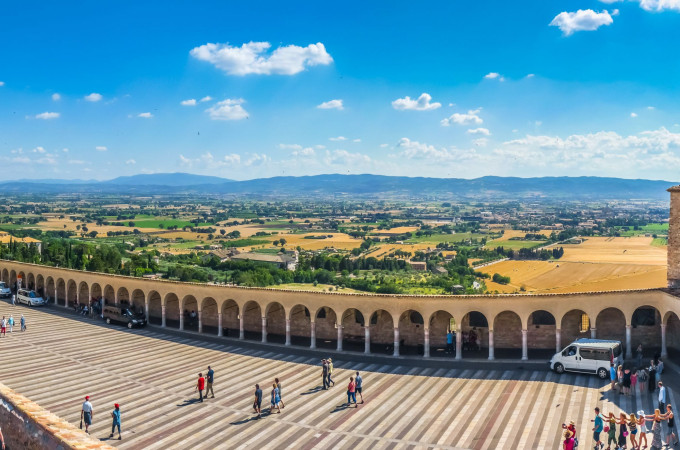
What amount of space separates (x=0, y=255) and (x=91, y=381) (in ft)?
147

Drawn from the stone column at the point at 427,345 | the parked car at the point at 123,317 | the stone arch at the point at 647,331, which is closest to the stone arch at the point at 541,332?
the stone arch at the point at 647,331

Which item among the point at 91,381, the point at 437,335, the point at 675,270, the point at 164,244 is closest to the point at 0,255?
the point at 91,381

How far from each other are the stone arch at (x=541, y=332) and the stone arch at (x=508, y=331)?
0.50m

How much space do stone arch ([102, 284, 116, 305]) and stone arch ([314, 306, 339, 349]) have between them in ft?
51.7

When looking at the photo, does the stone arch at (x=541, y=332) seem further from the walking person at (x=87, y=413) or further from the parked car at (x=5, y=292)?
the parked car at (x=5, y=292)

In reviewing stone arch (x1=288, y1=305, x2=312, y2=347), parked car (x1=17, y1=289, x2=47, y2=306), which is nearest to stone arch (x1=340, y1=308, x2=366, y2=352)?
stone arch (x1=288, y1=305, x2=312, y2=347)

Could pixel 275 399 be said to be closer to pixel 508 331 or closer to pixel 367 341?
pixel 367 341

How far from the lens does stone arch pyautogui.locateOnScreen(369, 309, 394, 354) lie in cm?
2908

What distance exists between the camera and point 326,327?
30.5 metres

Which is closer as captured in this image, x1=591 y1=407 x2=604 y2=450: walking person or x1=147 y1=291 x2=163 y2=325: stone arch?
x1=591 y1=407 x2=604 y2=450: walking person

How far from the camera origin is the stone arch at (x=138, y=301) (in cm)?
3719

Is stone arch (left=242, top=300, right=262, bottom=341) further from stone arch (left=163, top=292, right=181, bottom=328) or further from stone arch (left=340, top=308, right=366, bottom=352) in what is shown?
stone arch (left=340, top=308, right=366, bottom=352)

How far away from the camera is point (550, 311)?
82.2 ft

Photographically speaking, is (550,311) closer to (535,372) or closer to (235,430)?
(535,372)
